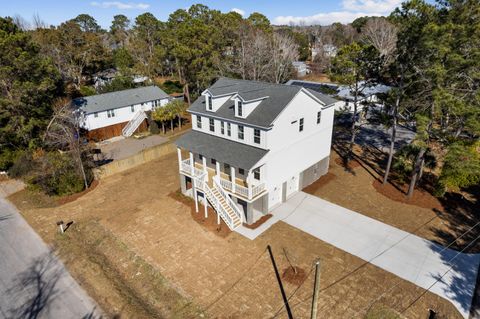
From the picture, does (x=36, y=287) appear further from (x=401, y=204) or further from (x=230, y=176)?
(x=401, y=204)

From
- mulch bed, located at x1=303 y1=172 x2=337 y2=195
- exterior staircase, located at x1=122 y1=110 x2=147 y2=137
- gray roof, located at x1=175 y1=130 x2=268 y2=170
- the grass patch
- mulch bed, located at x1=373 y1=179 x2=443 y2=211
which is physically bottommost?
the grass patch

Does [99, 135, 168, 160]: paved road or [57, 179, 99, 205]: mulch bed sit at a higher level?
[99, 135, 168, 160]: paved road

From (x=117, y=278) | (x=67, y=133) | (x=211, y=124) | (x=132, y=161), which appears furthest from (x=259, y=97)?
(x=67, y=133)

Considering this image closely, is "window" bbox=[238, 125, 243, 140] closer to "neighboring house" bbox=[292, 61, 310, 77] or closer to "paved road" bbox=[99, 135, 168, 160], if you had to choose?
"paved road" bbox=[99, 135, 168, 160]

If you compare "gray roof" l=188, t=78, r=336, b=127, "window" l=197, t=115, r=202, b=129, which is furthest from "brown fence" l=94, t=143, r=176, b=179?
"gray roof" l=188, t=78, r=336, b=127

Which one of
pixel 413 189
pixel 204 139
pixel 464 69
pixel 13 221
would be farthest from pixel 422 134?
pixel 13 221

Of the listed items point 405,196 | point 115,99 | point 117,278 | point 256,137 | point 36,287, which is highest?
→ point 256,137

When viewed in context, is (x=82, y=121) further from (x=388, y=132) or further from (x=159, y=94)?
(x=388, y=132)

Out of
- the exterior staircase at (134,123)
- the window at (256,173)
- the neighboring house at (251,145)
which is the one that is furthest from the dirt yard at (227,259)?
the exterior staircase at (134,123)
